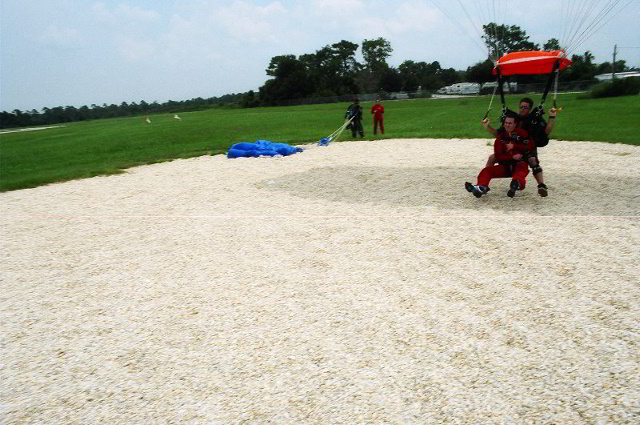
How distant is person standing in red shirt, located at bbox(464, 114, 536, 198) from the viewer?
791 cm

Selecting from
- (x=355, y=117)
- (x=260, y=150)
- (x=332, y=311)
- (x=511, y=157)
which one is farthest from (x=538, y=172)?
(x=355, y=117)

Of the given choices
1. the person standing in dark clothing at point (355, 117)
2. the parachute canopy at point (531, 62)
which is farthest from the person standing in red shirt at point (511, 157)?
the person standing in dark clothing at point (355, 117)

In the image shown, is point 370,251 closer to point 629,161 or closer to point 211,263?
point 211,263

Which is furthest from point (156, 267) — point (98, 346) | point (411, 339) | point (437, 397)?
point (437, 397)

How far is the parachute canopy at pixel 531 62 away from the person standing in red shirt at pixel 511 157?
120 centimetres

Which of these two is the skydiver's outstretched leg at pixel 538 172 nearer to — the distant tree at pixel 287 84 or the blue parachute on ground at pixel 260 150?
the blue parachute on ground at pixel 260 150

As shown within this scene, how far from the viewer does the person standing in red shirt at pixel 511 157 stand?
791cm

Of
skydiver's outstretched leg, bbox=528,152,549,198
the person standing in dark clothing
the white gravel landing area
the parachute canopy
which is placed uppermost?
the parachute canopy

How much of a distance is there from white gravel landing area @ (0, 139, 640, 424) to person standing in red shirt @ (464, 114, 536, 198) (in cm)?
30

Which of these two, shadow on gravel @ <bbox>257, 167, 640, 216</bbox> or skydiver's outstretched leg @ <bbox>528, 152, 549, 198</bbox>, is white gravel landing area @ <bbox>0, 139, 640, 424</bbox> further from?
skydiver's outstretched leg @ <bbox>528, 152, 549, 198</bbox>

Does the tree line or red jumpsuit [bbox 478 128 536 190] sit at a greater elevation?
the tree line

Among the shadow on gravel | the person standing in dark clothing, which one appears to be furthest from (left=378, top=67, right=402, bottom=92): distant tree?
the shadow on gravel

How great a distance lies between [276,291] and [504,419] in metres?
2.67

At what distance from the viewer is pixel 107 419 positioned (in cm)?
301
